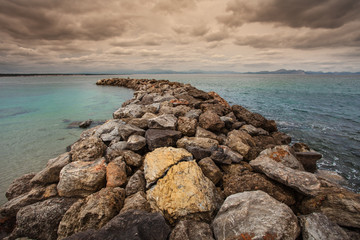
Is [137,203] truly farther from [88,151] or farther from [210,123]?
[210,123]

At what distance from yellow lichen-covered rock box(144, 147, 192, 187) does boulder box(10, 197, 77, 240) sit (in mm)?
2006

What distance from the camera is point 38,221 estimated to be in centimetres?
343

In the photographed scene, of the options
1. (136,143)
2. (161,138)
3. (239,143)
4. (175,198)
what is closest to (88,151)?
(136,143)

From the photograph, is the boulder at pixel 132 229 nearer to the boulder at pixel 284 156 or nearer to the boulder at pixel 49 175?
the boulder at pixel 49 175

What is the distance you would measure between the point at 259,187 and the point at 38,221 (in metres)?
4.81

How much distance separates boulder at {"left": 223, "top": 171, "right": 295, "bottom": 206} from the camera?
3739 mm

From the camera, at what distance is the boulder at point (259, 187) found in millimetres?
3739

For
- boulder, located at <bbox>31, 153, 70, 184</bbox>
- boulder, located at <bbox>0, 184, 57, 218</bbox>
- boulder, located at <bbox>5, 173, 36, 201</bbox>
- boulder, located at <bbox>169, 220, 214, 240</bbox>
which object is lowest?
boulder, located at <bbox>5, 173, 36, 201</bbox>

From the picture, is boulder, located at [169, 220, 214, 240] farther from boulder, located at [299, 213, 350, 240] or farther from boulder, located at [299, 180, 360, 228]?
boulder, located at [299, 180, 360, 228]

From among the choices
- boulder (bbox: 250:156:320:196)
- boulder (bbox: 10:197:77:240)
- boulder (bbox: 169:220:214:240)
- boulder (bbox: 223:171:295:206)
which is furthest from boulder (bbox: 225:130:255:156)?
boulder (bbox: 10:197:77:240)

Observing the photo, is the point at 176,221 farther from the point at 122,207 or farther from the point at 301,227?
the point at 301,227

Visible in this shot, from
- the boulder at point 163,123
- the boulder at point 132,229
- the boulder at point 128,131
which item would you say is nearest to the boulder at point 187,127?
the boulder at point 163,123

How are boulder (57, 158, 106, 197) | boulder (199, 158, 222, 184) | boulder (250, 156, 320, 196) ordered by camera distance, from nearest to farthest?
boulder (250, 156, 320, 196) → boulder (57, 158, 106, 197) → boulder (199, 158, 222, 184)

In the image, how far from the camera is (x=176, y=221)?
3.22 m
